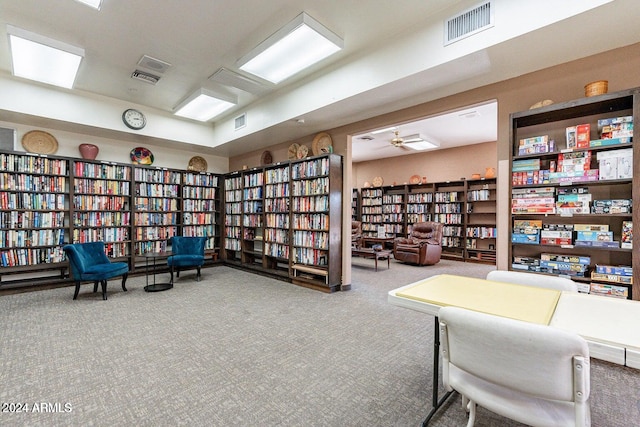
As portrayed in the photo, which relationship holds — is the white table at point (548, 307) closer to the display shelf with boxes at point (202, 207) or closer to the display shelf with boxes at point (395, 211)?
the display shelf with boxes at point (202, 207)

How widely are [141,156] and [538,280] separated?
6794mm

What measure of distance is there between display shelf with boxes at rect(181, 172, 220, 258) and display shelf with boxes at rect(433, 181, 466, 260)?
5.93m

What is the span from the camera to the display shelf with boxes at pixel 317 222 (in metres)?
4.50

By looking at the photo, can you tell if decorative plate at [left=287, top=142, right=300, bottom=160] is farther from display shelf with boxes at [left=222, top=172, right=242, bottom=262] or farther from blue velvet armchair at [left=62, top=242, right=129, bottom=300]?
blue velvet armchair at [left=62, top=242, right=129, bottom=300]

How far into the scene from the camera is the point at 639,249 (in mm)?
2168

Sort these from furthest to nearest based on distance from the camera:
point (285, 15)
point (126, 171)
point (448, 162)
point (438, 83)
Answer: point (448, 162)
point (126, 171)
point (438, 83)
point (285, 15)

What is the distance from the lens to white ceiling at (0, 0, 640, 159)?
2324 millimetres

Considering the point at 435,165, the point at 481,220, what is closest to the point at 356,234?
the point at 435,165

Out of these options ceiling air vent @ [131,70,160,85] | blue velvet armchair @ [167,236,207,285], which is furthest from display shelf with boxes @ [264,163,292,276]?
ceiling air vent @ [131,70,160,85]

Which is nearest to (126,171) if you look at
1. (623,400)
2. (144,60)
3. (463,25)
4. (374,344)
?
(144,60)

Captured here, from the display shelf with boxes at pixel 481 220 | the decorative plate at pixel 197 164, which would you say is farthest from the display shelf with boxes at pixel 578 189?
the decorative plate at pixel 197 164

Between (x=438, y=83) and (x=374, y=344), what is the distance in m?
2.85

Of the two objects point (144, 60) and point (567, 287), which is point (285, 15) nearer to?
point (144, 60)

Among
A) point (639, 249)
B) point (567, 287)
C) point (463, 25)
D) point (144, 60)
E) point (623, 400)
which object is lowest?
point (623, 400)
